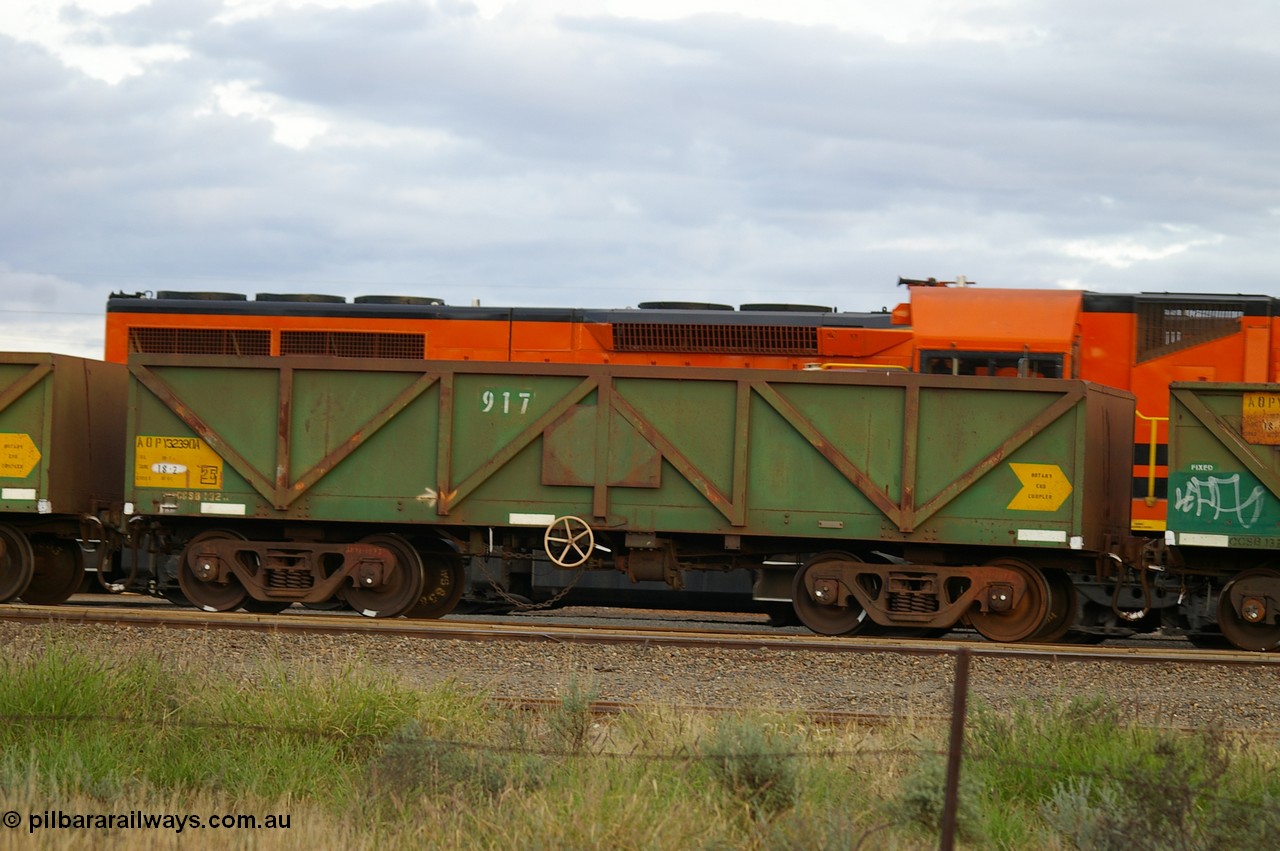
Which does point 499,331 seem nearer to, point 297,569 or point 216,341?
point 216,341

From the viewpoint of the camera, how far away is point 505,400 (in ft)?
42.0

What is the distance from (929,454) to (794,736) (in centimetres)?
563

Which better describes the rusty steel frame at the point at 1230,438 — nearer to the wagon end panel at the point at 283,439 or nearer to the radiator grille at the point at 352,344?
the wagon end panel at the point at 283,439

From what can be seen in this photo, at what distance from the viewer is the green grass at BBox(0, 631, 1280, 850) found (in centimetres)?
606

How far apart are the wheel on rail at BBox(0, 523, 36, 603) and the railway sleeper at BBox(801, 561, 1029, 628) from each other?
7.79 meters

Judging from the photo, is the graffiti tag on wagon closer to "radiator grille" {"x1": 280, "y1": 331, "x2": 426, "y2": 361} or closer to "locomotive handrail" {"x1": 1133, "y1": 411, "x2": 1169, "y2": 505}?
"locomotive handrail" {"x1": 1133, "y1": 411, "x2": 1169, "y2": 505}

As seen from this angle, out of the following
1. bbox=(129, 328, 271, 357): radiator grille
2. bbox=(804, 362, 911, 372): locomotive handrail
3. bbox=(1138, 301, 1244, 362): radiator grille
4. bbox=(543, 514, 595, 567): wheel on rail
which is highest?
bbox=(1138, 301, 1244, 362): radiator grille

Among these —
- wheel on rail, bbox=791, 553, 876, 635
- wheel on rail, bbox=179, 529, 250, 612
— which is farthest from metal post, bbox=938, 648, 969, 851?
wheel on rail, bbox=179, 529, 250, 612

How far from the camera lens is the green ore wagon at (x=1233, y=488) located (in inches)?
473

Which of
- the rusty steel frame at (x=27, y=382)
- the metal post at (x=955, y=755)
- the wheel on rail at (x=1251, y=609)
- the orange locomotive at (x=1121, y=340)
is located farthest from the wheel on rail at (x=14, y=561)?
the wheel on rail at (x=1251, y=609)

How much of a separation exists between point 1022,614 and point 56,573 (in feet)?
32.6

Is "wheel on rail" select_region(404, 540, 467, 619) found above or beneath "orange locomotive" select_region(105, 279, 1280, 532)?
beneath

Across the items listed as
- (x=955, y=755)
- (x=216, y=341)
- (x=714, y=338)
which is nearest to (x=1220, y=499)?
(x=714, y=338)

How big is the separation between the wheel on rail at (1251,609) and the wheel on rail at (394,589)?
766 centimetres
